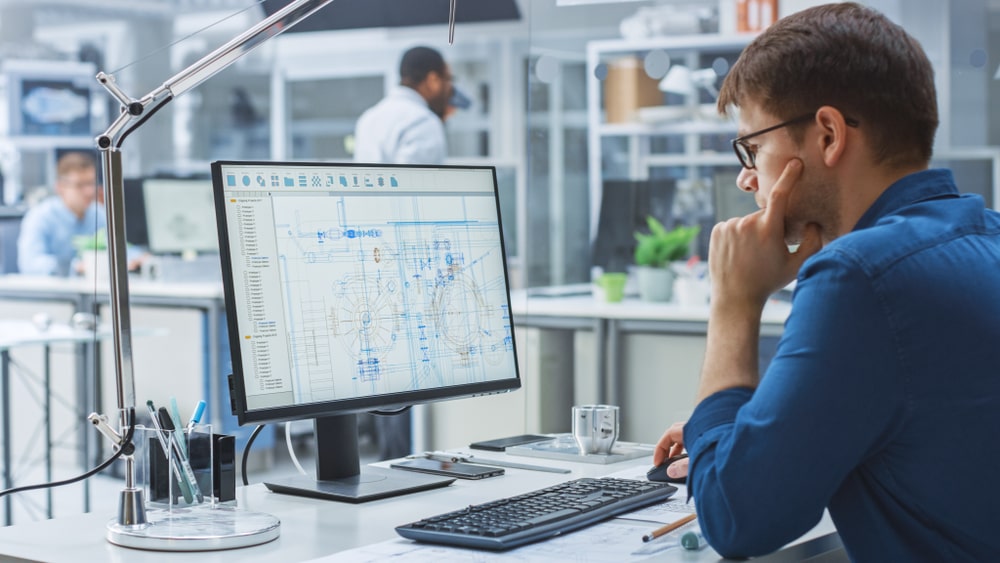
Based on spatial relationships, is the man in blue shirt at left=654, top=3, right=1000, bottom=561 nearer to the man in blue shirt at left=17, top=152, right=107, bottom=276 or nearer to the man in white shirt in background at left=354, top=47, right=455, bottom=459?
the man in white shirt in background at left=354, top=47, right=455, bottom=459

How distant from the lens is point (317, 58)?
8.73 metres

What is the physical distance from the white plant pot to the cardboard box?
762 millimetres

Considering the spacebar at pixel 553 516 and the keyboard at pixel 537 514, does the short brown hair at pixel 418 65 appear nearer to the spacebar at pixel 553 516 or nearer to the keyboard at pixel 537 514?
the keyboard at pixel 537 514

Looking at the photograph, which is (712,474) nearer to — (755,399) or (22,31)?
(755,399)

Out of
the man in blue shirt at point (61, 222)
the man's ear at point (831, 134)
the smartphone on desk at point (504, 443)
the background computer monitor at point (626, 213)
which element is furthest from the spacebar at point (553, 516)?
the man in blue shirt at point (61, 222)

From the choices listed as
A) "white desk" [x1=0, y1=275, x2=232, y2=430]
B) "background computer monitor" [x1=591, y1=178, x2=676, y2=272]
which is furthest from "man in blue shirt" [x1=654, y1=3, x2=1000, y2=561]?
"white desk" [x1=0, y1=275, x2=232, y2=430]

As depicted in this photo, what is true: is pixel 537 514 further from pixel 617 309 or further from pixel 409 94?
pixel 409 94

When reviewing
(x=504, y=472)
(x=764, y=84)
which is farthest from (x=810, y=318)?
(x=504, y=472)

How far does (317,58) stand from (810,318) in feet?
26.1

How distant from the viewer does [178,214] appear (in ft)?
17.3

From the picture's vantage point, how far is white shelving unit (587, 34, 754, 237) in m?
4.35

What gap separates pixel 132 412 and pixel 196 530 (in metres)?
0.16

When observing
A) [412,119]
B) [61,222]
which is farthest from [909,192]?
[61,222]

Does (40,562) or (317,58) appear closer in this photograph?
(40,562)
